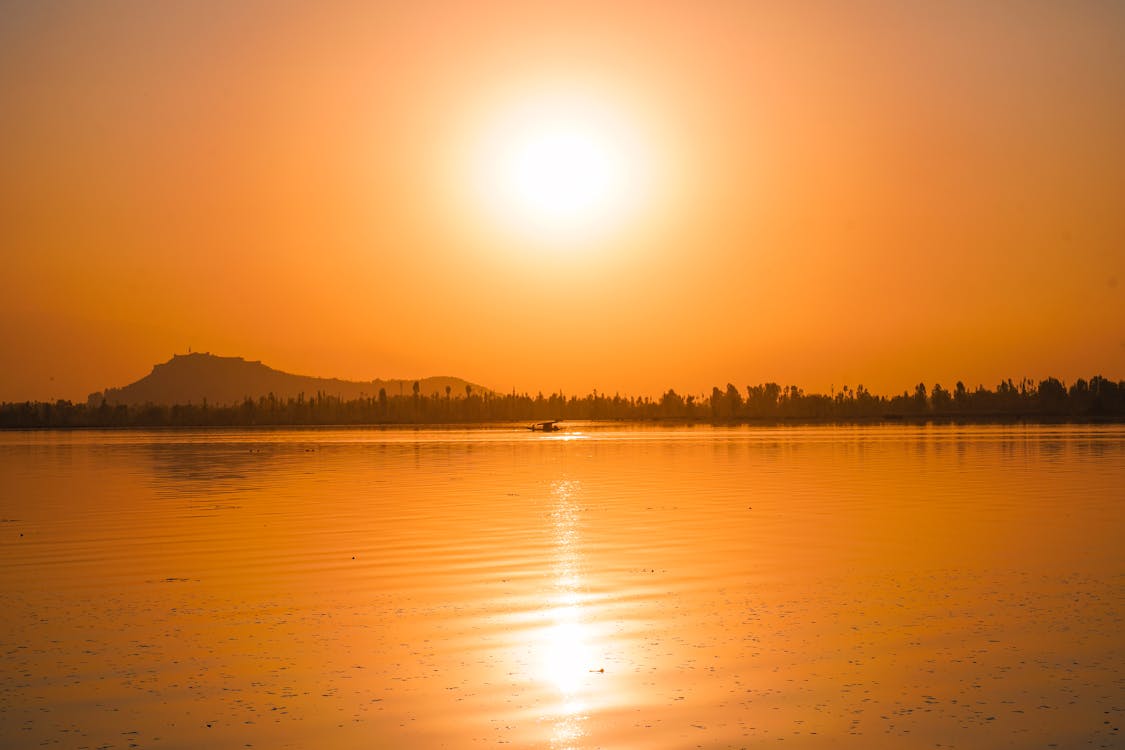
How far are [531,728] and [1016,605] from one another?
36.7 feet

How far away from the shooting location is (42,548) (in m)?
29.0

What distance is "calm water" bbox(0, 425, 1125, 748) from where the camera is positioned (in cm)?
1252

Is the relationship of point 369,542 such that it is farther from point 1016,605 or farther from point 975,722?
point 975,722

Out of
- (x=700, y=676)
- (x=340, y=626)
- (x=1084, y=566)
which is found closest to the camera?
(x=700, y=676)

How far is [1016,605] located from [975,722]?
767 centimetres

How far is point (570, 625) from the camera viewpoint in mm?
17875

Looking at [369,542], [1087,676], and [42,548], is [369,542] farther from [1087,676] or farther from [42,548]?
[1087,676]

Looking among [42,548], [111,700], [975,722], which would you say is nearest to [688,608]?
[975,722]

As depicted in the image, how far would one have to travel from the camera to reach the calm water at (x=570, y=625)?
41.1ft

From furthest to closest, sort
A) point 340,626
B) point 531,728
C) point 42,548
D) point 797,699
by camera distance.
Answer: point 42,548
point 340,626
point 797,699
point 531,728

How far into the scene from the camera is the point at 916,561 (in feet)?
81.6

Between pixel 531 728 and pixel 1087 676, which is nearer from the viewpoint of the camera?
pixel 531 728

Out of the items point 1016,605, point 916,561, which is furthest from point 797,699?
point 916,561

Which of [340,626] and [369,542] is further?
[369,542]
